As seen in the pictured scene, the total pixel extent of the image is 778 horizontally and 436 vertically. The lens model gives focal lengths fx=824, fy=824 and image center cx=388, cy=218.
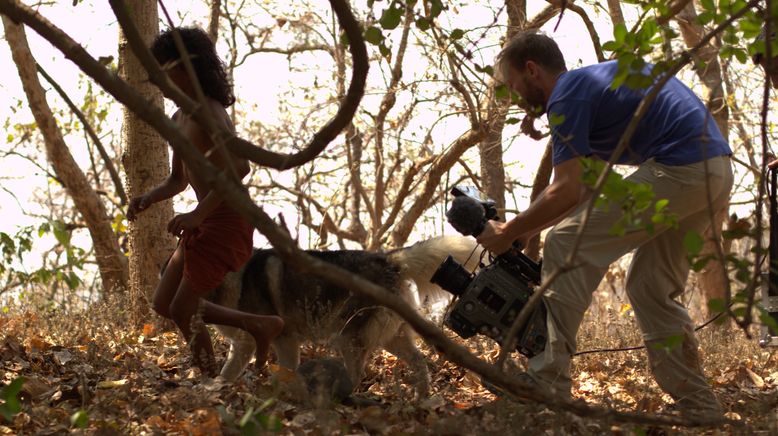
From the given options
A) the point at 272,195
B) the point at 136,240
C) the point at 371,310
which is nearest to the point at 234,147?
the point at 371,310

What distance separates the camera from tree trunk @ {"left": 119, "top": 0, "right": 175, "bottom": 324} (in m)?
6.59

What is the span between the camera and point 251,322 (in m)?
4.55

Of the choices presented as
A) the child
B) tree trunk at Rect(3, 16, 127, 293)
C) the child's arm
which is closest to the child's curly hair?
the child

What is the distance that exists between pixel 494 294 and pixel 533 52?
121cm

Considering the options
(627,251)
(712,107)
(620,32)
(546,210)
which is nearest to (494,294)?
(546,210)

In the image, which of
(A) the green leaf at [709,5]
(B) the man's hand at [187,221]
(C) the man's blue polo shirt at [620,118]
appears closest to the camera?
(A) the green leaf at [709,5]

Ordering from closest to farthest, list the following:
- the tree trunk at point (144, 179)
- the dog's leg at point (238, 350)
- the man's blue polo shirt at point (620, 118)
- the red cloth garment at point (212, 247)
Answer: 1. the man's blue polo shirt at point (620, 118)
2. the red cloth garment at point (212, 247)
3. the dog's leg at point (238, 350)
4. the tree trunk at point (144, 179)

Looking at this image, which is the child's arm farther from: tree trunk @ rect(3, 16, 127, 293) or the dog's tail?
tree trunk @ rect(3, 16, 127, 293)

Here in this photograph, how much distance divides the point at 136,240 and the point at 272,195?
26.3 ft

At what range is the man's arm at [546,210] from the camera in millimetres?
3748

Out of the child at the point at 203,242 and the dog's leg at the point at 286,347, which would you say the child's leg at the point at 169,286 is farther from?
the dog's leg at the point at 286,347

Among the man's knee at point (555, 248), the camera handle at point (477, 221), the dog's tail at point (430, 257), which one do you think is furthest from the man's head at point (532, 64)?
the dog's tail at point (430, 257)

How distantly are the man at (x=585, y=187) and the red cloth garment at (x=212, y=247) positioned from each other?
1.37 m

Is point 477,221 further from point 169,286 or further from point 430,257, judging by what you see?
point 169,286
